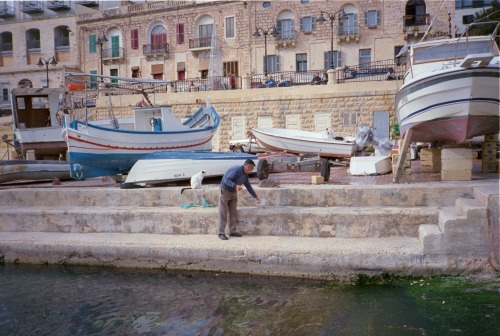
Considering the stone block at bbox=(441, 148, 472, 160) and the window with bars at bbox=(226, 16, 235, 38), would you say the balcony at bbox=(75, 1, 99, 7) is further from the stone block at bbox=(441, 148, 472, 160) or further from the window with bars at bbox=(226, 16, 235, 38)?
the stone block at bbox=(441, 148, 472, 160)

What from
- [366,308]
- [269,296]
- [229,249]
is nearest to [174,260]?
[229,249]

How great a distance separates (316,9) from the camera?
33281 millimetres

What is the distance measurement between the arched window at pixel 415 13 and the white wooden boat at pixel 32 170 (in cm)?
2583

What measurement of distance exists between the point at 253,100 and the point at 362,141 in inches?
366

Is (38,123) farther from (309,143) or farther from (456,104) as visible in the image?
(456,104)

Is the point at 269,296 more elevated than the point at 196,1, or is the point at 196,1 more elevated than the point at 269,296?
the point at 196,1

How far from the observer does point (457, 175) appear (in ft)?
30.7

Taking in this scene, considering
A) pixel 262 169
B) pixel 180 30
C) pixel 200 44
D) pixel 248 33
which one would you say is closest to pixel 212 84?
pixel 248 33

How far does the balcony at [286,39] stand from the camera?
33562 mm

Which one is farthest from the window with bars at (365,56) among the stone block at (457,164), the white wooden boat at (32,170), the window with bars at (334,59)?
the stone block at (457,164)

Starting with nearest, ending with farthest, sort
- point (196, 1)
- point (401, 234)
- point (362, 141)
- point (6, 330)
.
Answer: point (6, 330) < point (401, 234) < point (362, 141) < point (196, 1)

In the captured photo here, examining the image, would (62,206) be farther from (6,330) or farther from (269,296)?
(269,296)

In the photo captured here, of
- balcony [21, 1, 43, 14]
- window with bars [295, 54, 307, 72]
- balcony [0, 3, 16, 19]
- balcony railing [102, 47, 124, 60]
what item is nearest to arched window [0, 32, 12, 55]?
balcony [0, 3, 16, 19]

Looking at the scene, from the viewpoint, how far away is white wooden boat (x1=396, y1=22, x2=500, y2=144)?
9.35 metres
